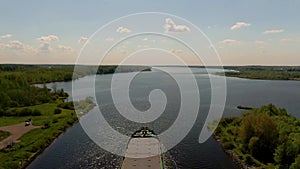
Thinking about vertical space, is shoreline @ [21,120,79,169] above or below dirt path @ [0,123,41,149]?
below

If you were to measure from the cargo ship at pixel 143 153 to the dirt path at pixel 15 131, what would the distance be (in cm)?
1289

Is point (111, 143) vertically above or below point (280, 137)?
below

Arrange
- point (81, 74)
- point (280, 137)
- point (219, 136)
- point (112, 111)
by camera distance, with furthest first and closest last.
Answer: point (81, 74), point (112, 111), point (219, 136), point (280, 137)

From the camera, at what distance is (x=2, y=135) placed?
3070 centimetres

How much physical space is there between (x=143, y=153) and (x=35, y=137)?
1379 centimetres

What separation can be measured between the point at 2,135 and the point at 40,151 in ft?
23.8

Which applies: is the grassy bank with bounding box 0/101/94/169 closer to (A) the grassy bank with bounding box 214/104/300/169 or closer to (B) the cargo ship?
(B) the cargo ship

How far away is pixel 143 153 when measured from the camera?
2270cm

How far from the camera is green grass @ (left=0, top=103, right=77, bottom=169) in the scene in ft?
76.4

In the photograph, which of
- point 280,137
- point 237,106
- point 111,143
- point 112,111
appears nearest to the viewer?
point 280,137

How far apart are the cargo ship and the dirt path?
12.9 metres

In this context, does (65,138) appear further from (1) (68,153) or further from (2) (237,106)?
(2) (237,106)


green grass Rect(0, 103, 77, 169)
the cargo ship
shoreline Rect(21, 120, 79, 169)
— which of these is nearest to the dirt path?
green grass Rect(0, 103, 77, 169)

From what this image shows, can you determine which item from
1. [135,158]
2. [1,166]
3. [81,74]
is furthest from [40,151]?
[81,74]
